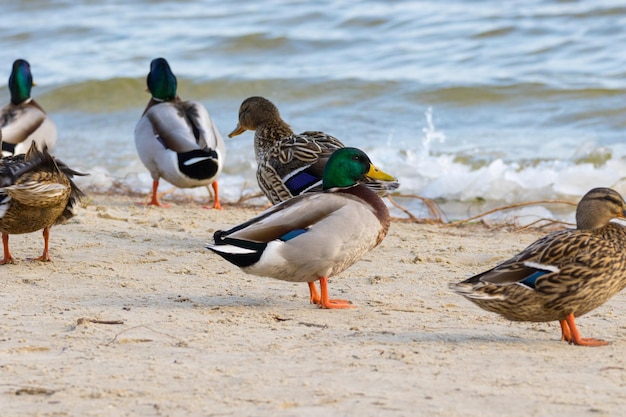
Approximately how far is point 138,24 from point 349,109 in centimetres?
814

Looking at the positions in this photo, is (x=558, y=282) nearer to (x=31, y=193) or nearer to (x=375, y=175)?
(x=375, y=175)

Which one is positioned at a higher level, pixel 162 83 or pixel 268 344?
pixel 162 83

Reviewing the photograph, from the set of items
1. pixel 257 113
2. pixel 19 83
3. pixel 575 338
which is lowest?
pixel 575 338

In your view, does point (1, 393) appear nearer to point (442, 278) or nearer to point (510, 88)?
point (442, 278)

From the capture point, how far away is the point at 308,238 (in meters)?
4.94

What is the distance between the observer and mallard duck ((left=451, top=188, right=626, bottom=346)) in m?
4.27

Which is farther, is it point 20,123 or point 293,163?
point 20,123

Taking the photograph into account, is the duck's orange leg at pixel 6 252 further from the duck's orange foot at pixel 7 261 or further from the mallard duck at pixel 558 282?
the mallard duck at pixel 558 282

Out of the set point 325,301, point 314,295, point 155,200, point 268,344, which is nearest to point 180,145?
point 155,200

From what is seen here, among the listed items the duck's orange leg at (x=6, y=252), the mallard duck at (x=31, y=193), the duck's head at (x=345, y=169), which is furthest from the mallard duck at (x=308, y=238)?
the duck's orange leg at (x=6, y=252)

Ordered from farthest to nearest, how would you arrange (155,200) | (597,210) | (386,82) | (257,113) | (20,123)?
1. (386,82)
2. (20,123)
3. (155,200)
4. (257,113)
5. (597,210)

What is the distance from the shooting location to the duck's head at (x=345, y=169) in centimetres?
538

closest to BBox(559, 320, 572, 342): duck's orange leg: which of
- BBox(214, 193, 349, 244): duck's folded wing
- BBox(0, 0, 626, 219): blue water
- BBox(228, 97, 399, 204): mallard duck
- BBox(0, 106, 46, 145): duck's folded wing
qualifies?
BBox(214, 193, 349, 244): duck's folded wing

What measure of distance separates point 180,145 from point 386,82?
6603mm
